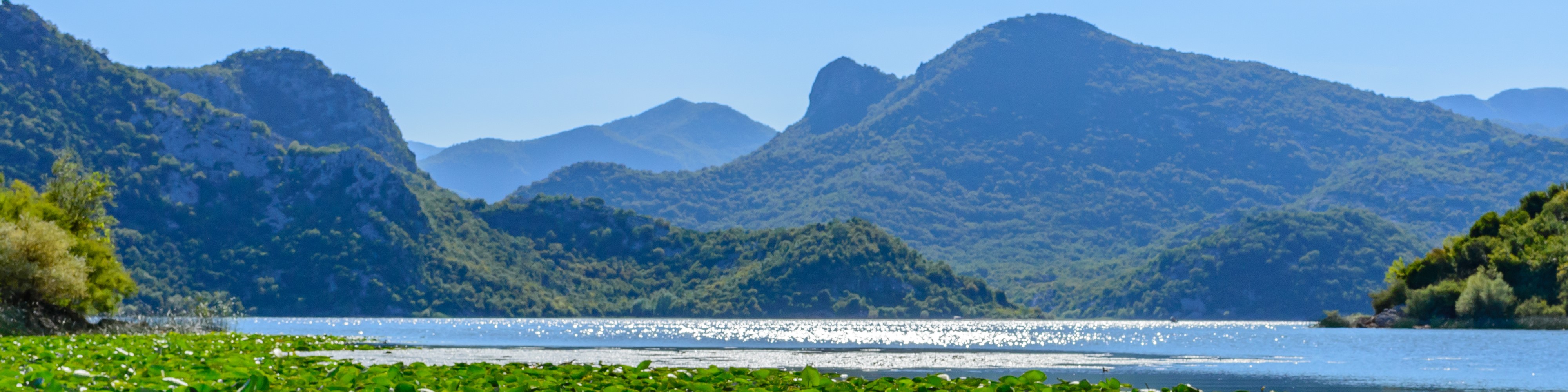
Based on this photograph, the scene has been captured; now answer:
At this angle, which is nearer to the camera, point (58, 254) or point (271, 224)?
point (58, 254)

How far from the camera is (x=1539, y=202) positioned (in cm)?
8431

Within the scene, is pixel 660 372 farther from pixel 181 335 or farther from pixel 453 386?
pixel 181 335

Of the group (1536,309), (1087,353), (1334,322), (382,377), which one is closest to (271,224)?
(1334,322)

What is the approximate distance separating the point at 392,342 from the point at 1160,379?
39.4 m

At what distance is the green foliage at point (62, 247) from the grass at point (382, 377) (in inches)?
694

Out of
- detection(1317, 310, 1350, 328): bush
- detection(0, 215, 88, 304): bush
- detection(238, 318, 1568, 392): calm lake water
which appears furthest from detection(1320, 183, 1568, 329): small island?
detection(0, 215, 88, 304): bush

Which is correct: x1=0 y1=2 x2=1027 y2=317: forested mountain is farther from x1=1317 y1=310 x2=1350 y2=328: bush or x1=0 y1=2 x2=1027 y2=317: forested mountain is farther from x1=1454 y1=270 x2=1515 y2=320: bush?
x1=1454 y1=270 x2=1515 y2=320: bush

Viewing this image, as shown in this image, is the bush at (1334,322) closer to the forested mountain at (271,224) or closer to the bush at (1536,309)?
the bush at (1536,309)

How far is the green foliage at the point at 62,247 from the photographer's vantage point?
142 feet

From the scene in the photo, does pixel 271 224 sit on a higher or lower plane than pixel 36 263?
higher

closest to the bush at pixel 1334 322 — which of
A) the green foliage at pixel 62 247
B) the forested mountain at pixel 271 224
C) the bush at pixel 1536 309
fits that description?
the bush at pixel 1536 309

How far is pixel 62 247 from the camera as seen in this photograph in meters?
44.5

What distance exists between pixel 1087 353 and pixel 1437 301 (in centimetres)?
3854

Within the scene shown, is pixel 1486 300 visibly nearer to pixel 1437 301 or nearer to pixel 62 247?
pixel 1437 301
